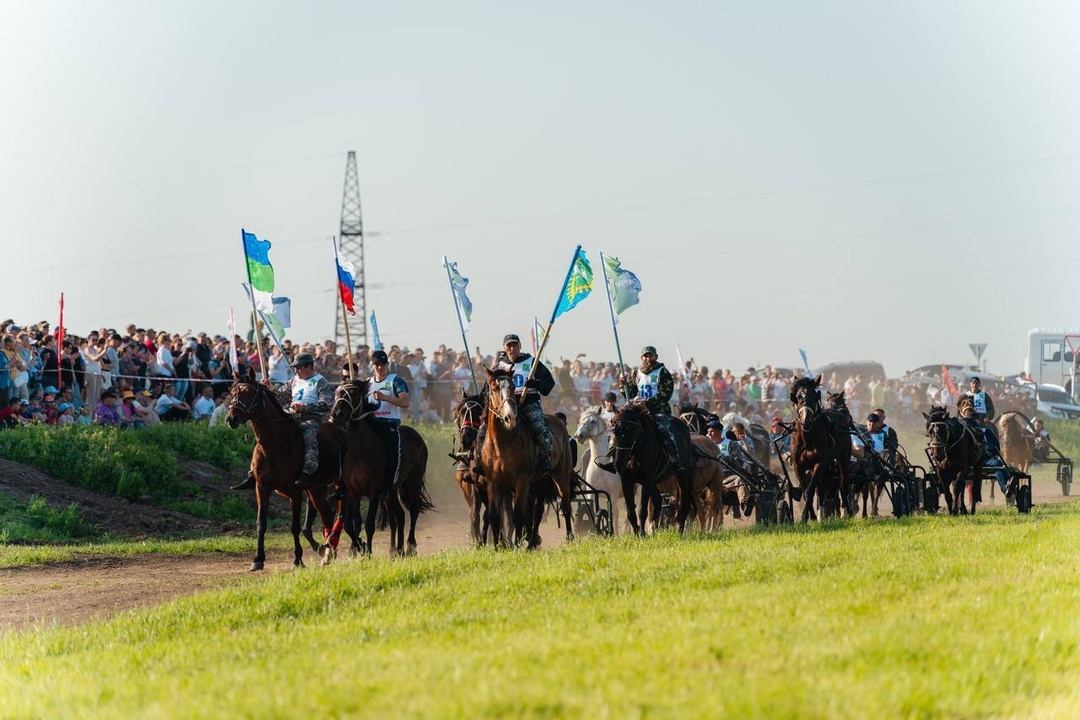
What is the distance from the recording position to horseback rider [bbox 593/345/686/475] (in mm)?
19297

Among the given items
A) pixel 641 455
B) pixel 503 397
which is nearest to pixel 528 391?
pixel 503 397

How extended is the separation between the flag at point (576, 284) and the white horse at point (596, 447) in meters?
2.26

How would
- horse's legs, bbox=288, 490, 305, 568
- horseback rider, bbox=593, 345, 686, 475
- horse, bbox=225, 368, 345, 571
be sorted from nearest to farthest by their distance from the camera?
horse, bbox=225, 368, 345, 571 → horse's legs, bbox=288, 490, 305, 568 → horseback rider, bbox=593, 345, 686, 475

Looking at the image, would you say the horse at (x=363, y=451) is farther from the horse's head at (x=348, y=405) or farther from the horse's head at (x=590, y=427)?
the horse's head at (x=590, y=427)

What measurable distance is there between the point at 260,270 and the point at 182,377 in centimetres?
819

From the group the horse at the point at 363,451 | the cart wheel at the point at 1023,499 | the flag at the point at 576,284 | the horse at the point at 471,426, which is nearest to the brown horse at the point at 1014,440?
the cart wheel at the point at 1023,499

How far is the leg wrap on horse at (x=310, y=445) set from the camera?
17625 millimetres

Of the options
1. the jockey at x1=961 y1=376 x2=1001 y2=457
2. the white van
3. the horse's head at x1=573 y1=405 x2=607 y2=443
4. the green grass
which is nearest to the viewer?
the green grass

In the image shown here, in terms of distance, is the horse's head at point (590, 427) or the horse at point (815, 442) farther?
the horse's head at point (590, 427)

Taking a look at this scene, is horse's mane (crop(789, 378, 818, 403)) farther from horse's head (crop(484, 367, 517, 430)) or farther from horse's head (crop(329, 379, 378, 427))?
horse's head (crop(329, 379, 378, 427))

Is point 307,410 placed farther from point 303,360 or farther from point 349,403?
point 303,360

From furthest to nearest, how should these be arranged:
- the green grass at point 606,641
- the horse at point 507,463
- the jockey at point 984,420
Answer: the jockey at point 984,420 → the horse at point 507,463 → the green grass at point 606,641

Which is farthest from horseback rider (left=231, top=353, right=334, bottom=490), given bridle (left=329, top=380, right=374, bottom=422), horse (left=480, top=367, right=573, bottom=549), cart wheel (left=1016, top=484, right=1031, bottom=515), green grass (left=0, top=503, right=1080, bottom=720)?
cart wheel (left=1016, top=484, right=1031, bottom=515)

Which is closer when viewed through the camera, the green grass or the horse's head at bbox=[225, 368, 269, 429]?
the green grass
